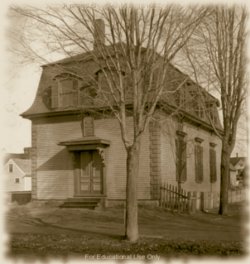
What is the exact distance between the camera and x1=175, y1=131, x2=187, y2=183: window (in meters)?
22.2

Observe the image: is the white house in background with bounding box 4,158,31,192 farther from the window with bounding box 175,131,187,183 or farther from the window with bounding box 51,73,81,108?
the window with bounding box 175,131,187,183

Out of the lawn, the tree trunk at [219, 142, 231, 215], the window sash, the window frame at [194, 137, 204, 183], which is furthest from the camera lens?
the window sash

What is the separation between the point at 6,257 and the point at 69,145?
40.0 feet

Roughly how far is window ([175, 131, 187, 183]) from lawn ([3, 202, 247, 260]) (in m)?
4.40

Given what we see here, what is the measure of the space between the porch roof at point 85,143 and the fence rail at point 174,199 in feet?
11.3

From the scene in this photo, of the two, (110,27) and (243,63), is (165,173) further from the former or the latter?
(110,27)

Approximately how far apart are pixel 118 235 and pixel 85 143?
9254 mm

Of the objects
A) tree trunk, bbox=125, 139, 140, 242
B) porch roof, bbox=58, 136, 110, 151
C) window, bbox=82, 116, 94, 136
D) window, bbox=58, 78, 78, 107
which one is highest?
window, bbox=58, 78, 78, 107

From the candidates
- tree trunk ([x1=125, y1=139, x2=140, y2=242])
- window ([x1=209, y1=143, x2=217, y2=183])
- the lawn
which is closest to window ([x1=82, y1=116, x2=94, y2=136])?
the lawn

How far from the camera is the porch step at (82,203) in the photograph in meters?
19.9

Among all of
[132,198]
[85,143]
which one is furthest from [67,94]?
[132,198]

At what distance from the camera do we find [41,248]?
30.9 feet

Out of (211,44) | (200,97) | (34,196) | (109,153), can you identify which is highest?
(211,44)

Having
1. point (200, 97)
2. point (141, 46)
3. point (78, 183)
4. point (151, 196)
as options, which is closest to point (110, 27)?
point (141, 46)
